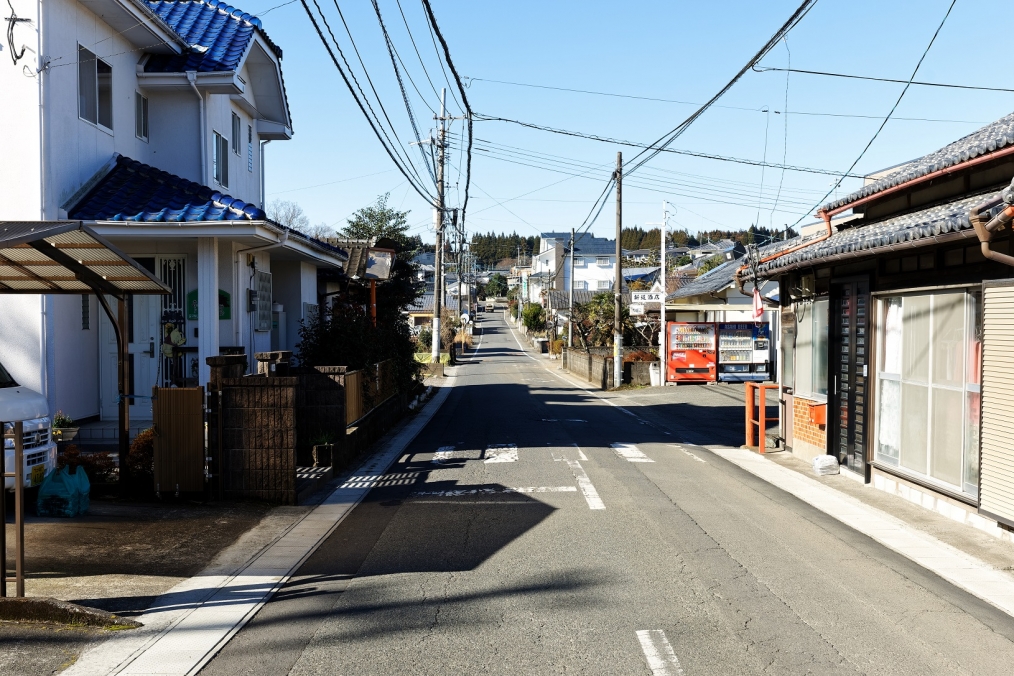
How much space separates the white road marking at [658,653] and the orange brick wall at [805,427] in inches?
331

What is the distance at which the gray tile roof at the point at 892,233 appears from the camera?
8.59 m

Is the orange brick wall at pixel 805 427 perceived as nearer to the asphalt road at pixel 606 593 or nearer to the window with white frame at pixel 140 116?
the asphalt road at pixel 606 593

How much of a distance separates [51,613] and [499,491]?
5.98 metres

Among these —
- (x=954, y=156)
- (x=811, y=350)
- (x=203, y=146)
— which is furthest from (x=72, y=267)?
(x=811, y=350)

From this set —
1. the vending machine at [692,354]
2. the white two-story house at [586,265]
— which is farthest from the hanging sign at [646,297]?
the white two-story house at [586,265]

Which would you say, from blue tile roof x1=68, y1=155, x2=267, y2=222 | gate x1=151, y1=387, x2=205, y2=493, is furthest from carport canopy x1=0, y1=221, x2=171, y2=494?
blue tile roof x1=68, y1=155, x2=267, y2=222

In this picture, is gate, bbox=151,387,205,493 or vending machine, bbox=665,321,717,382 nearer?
gate, bbox=151,387,205,493

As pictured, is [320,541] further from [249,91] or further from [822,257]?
[249,91]

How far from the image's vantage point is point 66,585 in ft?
22.3

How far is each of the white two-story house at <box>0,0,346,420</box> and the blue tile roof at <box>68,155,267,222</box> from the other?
31mm

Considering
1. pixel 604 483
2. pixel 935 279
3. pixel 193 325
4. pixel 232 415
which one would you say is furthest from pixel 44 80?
pixel 935 279

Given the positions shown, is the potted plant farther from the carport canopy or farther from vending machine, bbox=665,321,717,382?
vending machine, bbox=665,321,717,382

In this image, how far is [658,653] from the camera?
5.46 metres

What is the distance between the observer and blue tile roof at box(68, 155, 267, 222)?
1314 cm
